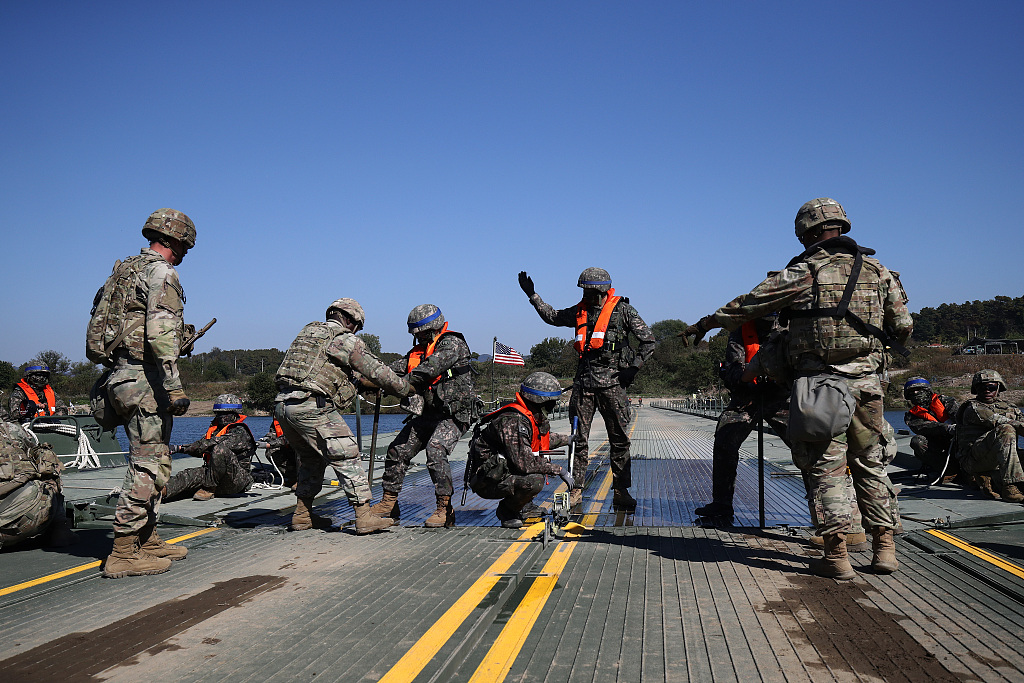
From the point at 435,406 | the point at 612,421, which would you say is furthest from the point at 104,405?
the point at 612,421

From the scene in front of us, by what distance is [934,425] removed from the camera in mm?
8758

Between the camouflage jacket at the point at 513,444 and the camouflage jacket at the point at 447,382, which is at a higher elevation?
the camouflage jacket at the point at 447,382

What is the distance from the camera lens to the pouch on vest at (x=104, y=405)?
5.07 m

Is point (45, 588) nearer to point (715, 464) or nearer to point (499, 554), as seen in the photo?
point (499, 554)

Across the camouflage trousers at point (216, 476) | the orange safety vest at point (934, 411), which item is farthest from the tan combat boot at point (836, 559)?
the camouflage trousers at point (216, 476)

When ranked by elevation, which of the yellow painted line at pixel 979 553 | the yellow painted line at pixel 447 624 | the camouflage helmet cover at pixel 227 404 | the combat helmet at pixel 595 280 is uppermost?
the combat helmet at pixel 595 280

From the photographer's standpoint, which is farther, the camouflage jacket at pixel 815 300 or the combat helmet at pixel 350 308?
the combat helmet at pixel 350 308

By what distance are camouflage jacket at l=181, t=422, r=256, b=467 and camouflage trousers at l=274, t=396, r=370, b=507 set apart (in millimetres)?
2550

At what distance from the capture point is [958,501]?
23.9ft

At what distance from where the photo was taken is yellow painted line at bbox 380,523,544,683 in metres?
2.97

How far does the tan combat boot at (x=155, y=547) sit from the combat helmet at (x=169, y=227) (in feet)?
6.99

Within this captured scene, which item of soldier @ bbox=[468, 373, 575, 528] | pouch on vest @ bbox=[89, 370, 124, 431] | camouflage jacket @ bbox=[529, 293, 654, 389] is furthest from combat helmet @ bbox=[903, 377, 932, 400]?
pouch on vest @ bbox=[89, 370, 124, 431]

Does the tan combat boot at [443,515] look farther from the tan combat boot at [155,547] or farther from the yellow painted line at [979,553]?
the yellow painted line at [979,553]

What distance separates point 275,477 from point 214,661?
7033mm
